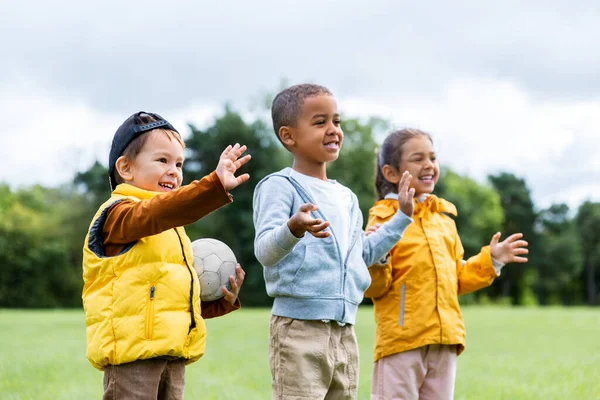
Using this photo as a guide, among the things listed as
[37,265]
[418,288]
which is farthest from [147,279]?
[37,265]

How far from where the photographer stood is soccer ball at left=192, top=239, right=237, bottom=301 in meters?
3.36

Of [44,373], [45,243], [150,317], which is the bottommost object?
[44,373]

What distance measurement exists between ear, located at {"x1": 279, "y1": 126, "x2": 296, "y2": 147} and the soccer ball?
68cm

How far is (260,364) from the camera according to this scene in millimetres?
9562

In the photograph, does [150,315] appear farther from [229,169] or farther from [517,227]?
[517,227]

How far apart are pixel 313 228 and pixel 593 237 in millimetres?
67995

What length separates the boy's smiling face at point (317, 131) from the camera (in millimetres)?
3672

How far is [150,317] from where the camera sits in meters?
2.97

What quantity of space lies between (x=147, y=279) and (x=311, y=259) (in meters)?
0.85

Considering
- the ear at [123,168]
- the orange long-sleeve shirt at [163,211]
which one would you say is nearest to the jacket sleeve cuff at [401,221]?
the orange long-sleeve shirt at [163,211]

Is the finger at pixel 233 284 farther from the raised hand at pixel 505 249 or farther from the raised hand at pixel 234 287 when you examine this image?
the raised hand at pixel 505 249

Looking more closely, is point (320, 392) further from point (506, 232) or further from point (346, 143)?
point (506, 232)

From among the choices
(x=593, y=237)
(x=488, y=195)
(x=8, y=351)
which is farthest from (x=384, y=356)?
(x=593, y=237)

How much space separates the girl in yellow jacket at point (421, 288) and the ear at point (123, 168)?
5.32 ft
